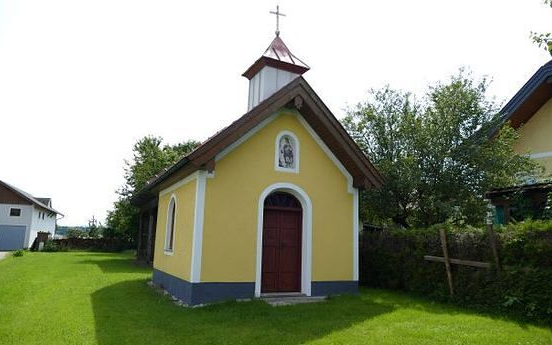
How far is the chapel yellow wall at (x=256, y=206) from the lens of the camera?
10078 millimetres

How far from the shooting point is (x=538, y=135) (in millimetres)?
15461

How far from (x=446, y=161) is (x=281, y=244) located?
6.99 meters

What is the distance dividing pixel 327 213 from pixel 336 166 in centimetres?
135

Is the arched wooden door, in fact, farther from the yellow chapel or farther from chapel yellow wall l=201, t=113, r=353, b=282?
chapel yellow wall l=201, t=113, r=353, b=282

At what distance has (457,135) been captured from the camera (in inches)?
580

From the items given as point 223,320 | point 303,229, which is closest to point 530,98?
point 303,229

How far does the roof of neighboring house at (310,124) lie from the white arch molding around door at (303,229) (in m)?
1.62

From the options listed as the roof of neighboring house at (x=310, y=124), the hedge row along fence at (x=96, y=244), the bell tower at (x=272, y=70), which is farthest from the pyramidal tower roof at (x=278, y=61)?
the hedge row along fence at (x=96, y=244)

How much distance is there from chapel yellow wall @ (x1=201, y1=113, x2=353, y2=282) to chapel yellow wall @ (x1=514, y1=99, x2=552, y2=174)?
790 cm

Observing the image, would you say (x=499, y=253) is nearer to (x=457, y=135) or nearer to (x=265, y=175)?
(x=265, y=175)

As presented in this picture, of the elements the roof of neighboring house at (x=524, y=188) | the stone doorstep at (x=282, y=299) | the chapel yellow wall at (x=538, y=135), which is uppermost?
the chapel yellow wall at (x=538, y=135)

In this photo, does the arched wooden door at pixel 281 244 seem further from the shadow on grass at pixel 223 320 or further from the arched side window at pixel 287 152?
the shadow on grass at pixel 223 320

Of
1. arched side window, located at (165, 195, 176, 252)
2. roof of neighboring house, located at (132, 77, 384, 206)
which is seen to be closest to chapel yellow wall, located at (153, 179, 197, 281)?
arched side window, located at (165, 195, 176, 252)

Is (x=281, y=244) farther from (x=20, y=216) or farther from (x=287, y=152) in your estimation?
(x=20, y=216)
